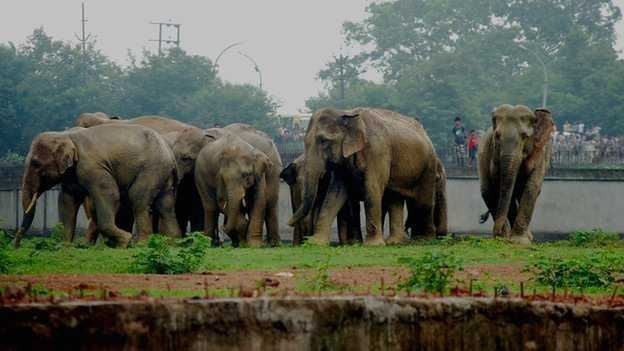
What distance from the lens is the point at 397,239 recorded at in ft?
102

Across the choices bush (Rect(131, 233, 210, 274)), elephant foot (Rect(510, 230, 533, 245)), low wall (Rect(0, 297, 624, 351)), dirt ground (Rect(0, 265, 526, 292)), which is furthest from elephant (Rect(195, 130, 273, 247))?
low wall (Rect(0, 297, 624, 351))

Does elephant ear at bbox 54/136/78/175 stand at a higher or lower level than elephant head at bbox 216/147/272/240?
higher

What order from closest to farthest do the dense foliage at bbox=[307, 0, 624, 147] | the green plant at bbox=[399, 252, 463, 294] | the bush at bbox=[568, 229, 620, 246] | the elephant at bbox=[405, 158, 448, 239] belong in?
the green plant at bbox=[399, 252, 463, 294], the bush at bbox=[568, 229, 620, 246], the elephant at bbox=[405, 158, 448, 239], the dense foliage at bbox=[307, 0, 624, 147]

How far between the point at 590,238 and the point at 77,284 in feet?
49.9

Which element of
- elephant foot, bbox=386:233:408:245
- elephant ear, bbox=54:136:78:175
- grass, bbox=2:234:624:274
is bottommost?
elephant foot, bbox=386:233:408:245

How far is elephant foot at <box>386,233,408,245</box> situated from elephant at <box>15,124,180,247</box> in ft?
12.1

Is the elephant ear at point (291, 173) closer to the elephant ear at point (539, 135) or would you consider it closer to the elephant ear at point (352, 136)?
the elephant ear at point (352, 136)

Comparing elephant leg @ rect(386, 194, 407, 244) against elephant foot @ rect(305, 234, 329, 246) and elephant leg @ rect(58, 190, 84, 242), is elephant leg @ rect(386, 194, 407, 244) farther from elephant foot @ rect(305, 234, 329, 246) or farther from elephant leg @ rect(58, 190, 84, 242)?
→ elephant leg @ rect(58, 190, 84, 242)

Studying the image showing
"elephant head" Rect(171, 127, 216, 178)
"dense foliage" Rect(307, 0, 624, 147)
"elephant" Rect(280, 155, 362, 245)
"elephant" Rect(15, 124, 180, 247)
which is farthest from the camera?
"dense foliage" Rect(307, 0, 624, 147)

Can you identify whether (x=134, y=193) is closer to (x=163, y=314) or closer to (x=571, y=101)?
(x=163, y=314)

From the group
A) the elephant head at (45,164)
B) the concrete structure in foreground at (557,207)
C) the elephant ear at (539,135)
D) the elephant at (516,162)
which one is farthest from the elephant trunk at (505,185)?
the concrete structure in foreground at (557,207)

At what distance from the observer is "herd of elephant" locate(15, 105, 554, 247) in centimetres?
2983

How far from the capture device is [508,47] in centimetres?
12050

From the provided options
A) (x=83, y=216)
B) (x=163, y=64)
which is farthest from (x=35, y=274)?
(x=163, y=64)
